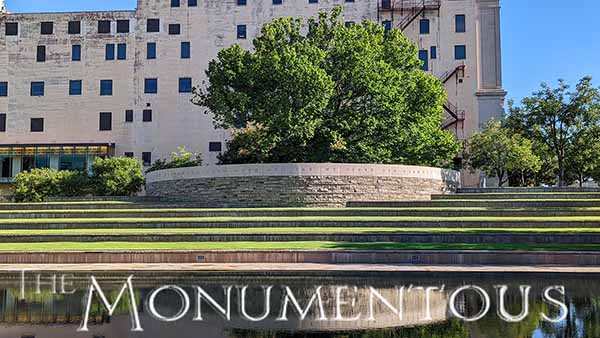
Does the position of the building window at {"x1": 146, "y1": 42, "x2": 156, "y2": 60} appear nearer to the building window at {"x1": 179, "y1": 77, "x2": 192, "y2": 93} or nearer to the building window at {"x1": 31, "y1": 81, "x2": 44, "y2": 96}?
the building window at {"x1": 179, "y1": 77, "x2": 192, "y2": 93}

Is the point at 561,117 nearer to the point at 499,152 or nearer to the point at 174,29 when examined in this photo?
the point at 499,152

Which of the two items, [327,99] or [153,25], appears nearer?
[327,99]

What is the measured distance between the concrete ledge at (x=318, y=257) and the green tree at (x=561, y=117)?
27.4m

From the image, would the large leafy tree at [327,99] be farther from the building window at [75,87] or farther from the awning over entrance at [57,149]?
the building window at [75,87]

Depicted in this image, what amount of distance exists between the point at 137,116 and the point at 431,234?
36.8 metres

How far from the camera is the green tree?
4338 cm

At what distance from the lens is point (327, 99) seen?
3581cm

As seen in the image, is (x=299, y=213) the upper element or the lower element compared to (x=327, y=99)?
lower

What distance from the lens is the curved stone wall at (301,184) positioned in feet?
109

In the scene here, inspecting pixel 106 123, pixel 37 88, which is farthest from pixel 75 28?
pixel 106 123

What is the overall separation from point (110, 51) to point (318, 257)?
40.7 m

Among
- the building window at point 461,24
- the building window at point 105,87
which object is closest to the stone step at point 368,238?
the building window at point 105,87

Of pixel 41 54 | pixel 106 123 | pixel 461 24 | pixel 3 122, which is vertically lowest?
pixel 106 123

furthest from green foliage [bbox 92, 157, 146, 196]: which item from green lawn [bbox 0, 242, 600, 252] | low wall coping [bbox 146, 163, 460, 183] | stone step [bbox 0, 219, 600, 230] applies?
green lawn [bbox 0, 242, 600, 252]
